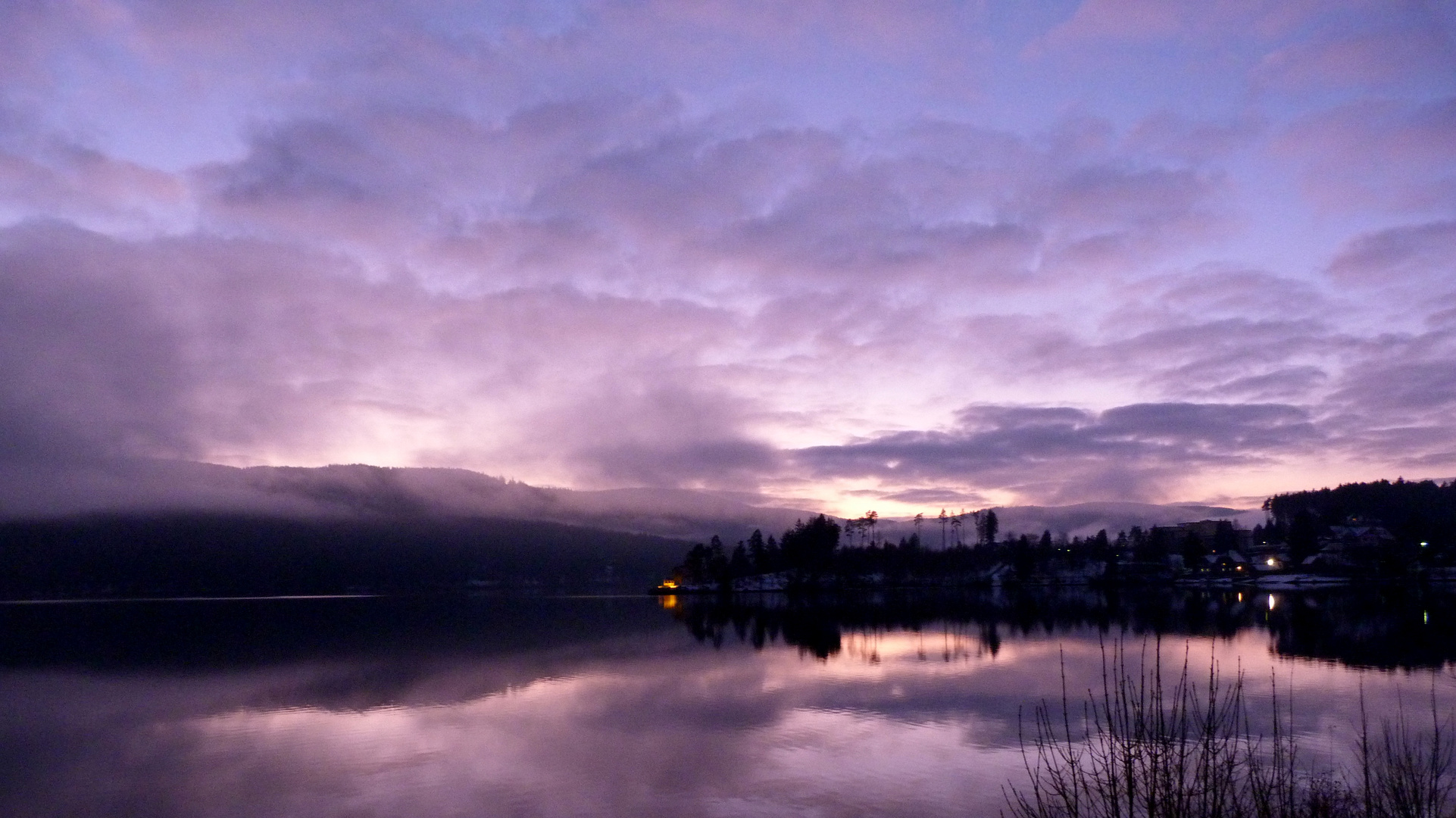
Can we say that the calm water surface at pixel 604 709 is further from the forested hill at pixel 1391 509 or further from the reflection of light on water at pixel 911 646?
the forested hill at pixel 1391 509

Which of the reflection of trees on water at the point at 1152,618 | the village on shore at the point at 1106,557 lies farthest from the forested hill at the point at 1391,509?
the reflection of trees on water at the point at 1152,618

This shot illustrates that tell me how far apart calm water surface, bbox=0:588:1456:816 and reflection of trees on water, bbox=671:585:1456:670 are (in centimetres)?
62

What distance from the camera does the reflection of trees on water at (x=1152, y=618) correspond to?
159ft

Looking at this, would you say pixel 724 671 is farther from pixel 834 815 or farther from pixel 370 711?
pixel 834 815

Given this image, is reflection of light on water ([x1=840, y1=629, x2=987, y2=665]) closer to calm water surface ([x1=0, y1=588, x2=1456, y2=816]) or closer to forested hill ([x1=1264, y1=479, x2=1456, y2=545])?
calm water surface ([x1=0, y1=588, x2=1456, y2=816])

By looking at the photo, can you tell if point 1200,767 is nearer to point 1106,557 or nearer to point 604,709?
point 604,709

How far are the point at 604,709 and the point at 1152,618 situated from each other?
52744 mm

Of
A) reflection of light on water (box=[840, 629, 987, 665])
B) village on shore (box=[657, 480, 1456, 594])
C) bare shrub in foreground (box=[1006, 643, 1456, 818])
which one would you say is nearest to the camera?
bare shrub in foreground (box=[1006, 643, 1456, 818])

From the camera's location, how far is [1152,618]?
70.5 meters

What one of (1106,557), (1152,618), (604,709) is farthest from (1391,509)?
(604,709)

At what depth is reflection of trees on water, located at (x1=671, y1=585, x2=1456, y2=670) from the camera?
159 feet

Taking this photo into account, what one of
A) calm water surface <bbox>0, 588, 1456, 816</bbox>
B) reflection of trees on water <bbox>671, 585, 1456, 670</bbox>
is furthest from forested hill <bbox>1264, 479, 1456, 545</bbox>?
calm water surface <bbox>0, 588, 1456, 816</bbox>

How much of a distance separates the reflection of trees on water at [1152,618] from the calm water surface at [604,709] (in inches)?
24.4

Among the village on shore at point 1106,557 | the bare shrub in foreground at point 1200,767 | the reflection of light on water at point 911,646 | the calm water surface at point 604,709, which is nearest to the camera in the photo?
the bare shrub in foreground at point 1200,767
